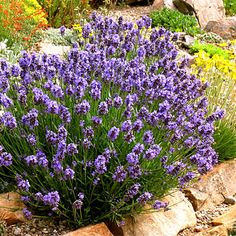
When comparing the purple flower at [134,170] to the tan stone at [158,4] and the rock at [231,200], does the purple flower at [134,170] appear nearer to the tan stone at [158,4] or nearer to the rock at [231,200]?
the rock at [231,200]

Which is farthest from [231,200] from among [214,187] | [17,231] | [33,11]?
[33,11]

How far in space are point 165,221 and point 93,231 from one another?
29.0 inches

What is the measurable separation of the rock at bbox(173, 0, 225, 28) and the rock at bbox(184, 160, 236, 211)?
687cm

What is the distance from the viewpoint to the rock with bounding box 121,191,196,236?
365cm

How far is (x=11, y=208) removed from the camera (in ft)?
11.3

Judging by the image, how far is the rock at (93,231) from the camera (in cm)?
334

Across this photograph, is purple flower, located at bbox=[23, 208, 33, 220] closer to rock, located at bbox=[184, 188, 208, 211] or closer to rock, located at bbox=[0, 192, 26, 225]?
rock, located at bbox=[0, 192, 26, 225]

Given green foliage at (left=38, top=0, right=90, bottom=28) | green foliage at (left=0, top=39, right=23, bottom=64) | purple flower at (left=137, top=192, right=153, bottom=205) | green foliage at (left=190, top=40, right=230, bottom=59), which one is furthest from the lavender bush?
green foliage at (left=38, top=0, right=90, bottom=28)

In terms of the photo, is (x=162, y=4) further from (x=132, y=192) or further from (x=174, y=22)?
(x=132, y=192)

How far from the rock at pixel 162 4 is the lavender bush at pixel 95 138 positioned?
739 cm

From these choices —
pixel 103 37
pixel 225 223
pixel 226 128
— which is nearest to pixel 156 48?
pixel 103 37

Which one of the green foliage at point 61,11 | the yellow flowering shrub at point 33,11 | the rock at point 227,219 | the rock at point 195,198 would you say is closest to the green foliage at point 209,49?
the green foliage at point 61,11

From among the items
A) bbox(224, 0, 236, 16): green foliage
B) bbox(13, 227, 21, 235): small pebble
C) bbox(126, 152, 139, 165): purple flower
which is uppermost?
bbox(126, 152, 139, 165): purple flower

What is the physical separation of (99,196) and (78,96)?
0.72m
